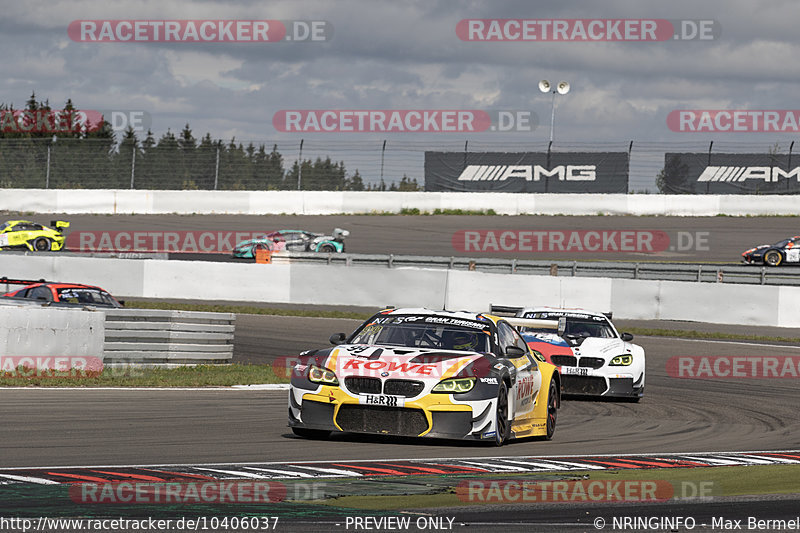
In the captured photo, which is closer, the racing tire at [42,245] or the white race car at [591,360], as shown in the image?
the white race car at [591,360]

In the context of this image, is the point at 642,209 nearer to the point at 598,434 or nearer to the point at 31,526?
the point at 598,434

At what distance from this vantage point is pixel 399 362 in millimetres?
9023

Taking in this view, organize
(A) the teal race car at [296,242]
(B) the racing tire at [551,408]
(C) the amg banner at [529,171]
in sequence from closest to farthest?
(B) the racing tire at [551,408] < (A) the teal race car at [296,242] < (C) the amg banner at [529,171]

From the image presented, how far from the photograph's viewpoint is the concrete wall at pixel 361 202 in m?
42.9

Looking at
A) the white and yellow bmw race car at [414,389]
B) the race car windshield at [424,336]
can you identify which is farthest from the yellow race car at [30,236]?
the white and yellow bmw race car at [414,389]

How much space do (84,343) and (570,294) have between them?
48.7 feet

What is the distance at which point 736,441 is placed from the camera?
10.5 metres

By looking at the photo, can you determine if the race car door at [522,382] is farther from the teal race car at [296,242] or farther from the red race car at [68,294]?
the teal race car at [296,242]

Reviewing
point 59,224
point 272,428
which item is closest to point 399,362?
point 272,428

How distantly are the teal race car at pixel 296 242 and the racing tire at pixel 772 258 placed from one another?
13.0 m

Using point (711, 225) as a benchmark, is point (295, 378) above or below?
below

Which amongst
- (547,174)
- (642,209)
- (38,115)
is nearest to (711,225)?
(642,209)

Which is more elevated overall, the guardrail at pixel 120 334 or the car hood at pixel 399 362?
the car hood at pixel 399 362

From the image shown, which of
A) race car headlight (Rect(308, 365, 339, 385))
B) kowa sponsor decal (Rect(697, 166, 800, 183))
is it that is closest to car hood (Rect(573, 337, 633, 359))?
race car headlight (Rect(308, 365, 339, 385))
